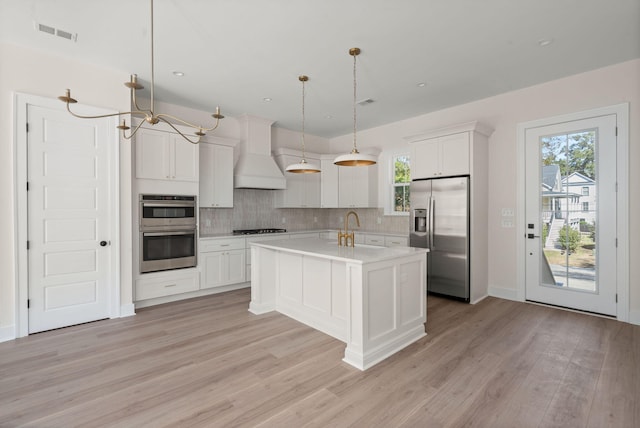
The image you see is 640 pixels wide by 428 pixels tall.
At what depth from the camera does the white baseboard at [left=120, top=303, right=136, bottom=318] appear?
3740 millimetres

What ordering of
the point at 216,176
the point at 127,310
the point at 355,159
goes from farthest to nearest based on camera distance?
the point at 216,176, the point at 127,310, the point at 355,159

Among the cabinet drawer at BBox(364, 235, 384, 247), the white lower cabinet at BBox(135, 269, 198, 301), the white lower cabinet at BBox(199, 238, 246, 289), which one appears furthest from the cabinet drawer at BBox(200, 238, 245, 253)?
the cabinet drawer at BBox(364, 235, 384, 247)

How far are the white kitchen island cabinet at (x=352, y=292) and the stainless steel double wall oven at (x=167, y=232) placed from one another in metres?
1.20

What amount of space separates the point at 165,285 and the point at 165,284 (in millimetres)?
14

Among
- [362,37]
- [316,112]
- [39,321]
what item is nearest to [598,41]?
[362,37]

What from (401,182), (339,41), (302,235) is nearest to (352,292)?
(339,41)

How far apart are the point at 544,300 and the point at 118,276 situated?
5405mm

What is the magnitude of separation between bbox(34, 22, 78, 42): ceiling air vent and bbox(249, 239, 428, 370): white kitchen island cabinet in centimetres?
277

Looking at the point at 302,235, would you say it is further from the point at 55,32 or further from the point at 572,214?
the point at 55,32

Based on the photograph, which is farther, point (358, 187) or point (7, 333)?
point (358, 187)

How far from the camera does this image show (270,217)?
6.09 metres

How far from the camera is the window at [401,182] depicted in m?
5.78

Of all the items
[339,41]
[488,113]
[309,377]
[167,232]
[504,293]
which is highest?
[339,41]

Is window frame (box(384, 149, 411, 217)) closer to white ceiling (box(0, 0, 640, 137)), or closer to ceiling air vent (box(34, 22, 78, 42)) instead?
white ceiling (box(0, 0, 640, 137))
